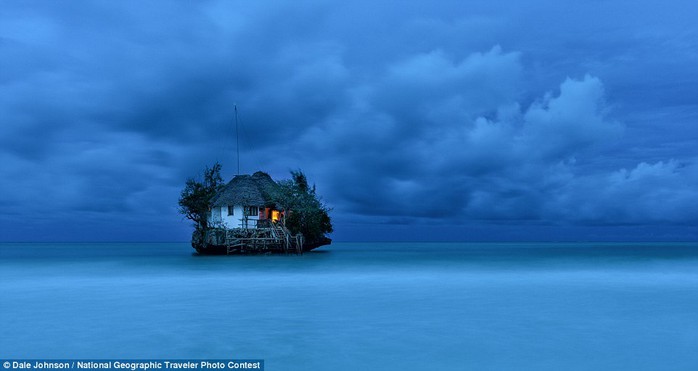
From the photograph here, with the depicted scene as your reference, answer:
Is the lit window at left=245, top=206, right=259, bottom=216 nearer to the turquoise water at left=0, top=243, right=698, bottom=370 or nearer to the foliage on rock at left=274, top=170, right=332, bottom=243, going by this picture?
the foliage on rock at left=274, top=170, right=332, bottom=243

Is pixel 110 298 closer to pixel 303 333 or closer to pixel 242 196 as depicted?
pixel 303 333

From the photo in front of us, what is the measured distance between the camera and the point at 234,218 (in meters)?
58.8

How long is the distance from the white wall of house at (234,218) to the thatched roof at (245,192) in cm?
55

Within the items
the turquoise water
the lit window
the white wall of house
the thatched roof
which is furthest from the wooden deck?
the turquoise water

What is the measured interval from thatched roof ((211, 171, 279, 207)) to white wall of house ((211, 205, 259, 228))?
0.55 m

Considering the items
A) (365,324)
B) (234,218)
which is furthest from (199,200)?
(365,324)

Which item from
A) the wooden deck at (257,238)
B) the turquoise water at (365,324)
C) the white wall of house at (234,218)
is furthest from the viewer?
the white wall of house at (234,218)

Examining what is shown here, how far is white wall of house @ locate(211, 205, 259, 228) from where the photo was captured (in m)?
58.7

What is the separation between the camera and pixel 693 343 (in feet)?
47.1

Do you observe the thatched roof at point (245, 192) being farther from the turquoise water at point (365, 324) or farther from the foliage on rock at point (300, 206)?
the turquoise water at point (365, 324)

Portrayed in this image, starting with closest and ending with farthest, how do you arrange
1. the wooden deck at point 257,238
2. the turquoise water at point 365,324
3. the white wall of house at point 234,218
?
the turquoise water at point 365,324, the wooden deck at point 257,238, the white wall of house at point 234,218

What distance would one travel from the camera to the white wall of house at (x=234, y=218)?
192ft

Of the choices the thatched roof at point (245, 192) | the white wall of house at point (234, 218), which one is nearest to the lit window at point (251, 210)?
the white wall of house at point (234, 218)

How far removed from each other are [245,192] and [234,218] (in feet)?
8.88
